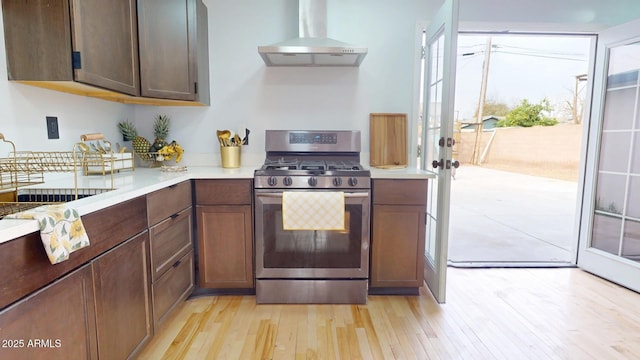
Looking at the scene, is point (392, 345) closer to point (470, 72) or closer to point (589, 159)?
point (589, 159)

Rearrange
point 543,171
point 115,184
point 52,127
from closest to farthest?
point 115,184, point 52,127, point 543,171

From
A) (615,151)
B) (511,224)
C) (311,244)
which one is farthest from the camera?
(511,224)

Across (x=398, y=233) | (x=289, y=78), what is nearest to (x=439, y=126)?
(x=398, y=233)

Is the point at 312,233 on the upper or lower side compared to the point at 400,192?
lower

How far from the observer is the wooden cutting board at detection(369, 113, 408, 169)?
2.70 metres

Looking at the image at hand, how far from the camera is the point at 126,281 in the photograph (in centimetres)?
145

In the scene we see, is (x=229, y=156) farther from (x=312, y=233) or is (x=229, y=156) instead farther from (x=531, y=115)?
(x=531, y=115)

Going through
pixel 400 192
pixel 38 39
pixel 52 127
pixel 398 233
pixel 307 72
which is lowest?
pixel 398 233

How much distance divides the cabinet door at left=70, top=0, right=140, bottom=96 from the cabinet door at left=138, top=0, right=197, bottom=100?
0.07 meters

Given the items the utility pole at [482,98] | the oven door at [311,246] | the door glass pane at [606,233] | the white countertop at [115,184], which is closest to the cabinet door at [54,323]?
the white countertop at [115,184]

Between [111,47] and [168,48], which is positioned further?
[168,48]

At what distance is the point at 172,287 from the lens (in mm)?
1930

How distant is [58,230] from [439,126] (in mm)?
2102

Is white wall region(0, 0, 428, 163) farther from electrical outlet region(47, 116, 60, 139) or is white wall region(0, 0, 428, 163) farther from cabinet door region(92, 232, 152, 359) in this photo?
cabinet door region(92, 232, 152, 359)
